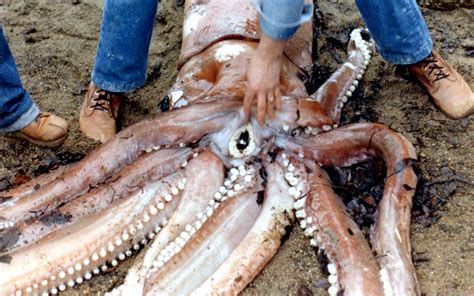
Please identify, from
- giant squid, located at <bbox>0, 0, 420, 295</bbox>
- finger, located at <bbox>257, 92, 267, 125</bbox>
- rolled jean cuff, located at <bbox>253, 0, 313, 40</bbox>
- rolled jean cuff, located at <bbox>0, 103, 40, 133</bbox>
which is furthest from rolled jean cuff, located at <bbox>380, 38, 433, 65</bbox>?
rolled jean cuff, located at <bbox>0, 103, 40, 133</bbox>

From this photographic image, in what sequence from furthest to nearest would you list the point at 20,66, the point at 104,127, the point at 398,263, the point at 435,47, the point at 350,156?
the point at 20,66, the point at 435,47, the point at 104,127, the point at 350,156, the point at 398,263

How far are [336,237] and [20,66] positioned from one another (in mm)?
3183

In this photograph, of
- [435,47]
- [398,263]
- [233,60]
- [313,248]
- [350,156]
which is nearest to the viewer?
[398,263]

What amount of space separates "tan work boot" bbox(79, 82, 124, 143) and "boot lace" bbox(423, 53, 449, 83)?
7.05 ft

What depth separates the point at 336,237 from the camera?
122 inches

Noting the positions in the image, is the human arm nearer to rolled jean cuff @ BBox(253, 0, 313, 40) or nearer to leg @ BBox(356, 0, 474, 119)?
rolled jean cuff @ BBox(253, 0, 313, 40)

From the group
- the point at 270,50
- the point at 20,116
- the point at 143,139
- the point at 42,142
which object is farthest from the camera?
the point at 42,142

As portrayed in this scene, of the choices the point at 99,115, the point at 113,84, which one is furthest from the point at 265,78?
the point at 99,115

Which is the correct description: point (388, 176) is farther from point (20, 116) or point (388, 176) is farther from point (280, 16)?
point (20, 116)

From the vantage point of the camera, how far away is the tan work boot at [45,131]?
4281mm

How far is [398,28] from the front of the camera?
3.83 m

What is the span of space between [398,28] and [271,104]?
41.6 inches

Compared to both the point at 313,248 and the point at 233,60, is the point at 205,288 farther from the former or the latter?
the point at 233,60

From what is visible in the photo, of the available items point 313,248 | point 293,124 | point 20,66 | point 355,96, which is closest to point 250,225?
point 313,248
